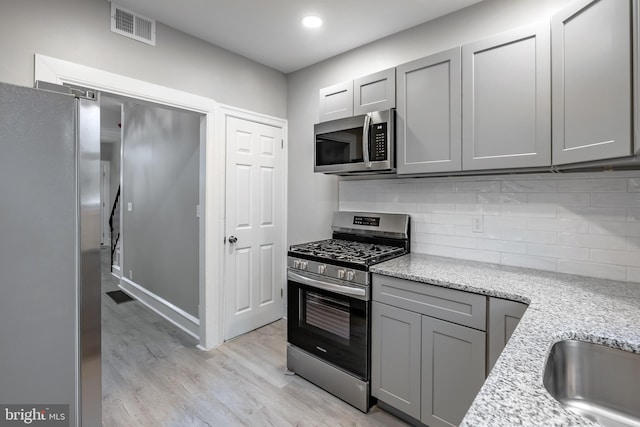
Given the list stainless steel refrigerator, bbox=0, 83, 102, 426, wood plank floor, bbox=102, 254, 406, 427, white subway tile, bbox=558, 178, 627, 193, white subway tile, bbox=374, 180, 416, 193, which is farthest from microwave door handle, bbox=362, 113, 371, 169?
wood plank floor, bbox=102, 254, 406, 427

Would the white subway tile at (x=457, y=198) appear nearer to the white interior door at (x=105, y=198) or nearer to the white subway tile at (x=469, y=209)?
the white subway tile at (x=469, y=209)

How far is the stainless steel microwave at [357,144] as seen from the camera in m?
2.22

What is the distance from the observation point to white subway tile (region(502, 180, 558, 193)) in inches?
76.0

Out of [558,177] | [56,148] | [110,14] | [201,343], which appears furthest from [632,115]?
[201,343]

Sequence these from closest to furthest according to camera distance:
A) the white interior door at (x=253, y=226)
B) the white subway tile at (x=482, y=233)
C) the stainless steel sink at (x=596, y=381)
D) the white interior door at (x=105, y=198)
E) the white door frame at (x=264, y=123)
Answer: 1. the stainless steel sink at (x=596, y=381)
2. the white subway tile at (x=482, y=233)
3. the white door frame at (x=264, y=123)
4. the white interior door at (x=253, y=226)
5. the white interior door at (x=105, y=198)

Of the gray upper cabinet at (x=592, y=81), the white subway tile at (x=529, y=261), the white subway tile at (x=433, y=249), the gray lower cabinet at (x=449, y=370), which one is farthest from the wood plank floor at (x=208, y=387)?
the gray upper cabinet at (x=592, y=81)

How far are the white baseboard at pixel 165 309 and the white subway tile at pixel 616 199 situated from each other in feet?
10.6

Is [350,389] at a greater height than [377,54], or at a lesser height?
lesser

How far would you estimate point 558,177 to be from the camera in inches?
74.6

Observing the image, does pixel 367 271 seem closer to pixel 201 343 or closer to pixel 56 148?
pixel 56 148

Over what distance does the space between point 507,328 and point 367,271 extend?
790 mm

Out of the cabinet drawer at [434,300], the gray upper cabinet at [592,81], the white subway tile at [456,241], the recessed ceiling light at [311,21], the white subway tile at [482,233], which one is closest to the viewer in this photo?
the gray upper cabinet at [592,81]

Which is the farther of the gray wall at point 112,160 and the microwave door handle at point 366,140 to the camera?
the gray wall at point 112,160

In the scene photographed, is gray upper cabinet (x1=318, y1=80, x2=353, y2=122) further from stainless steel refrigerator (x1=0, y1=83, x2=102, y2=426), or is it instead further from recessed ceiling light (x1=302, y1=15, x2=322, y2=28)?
stainless steel refrigerator (x1=0, y1=83, x2=102, y2=426)
